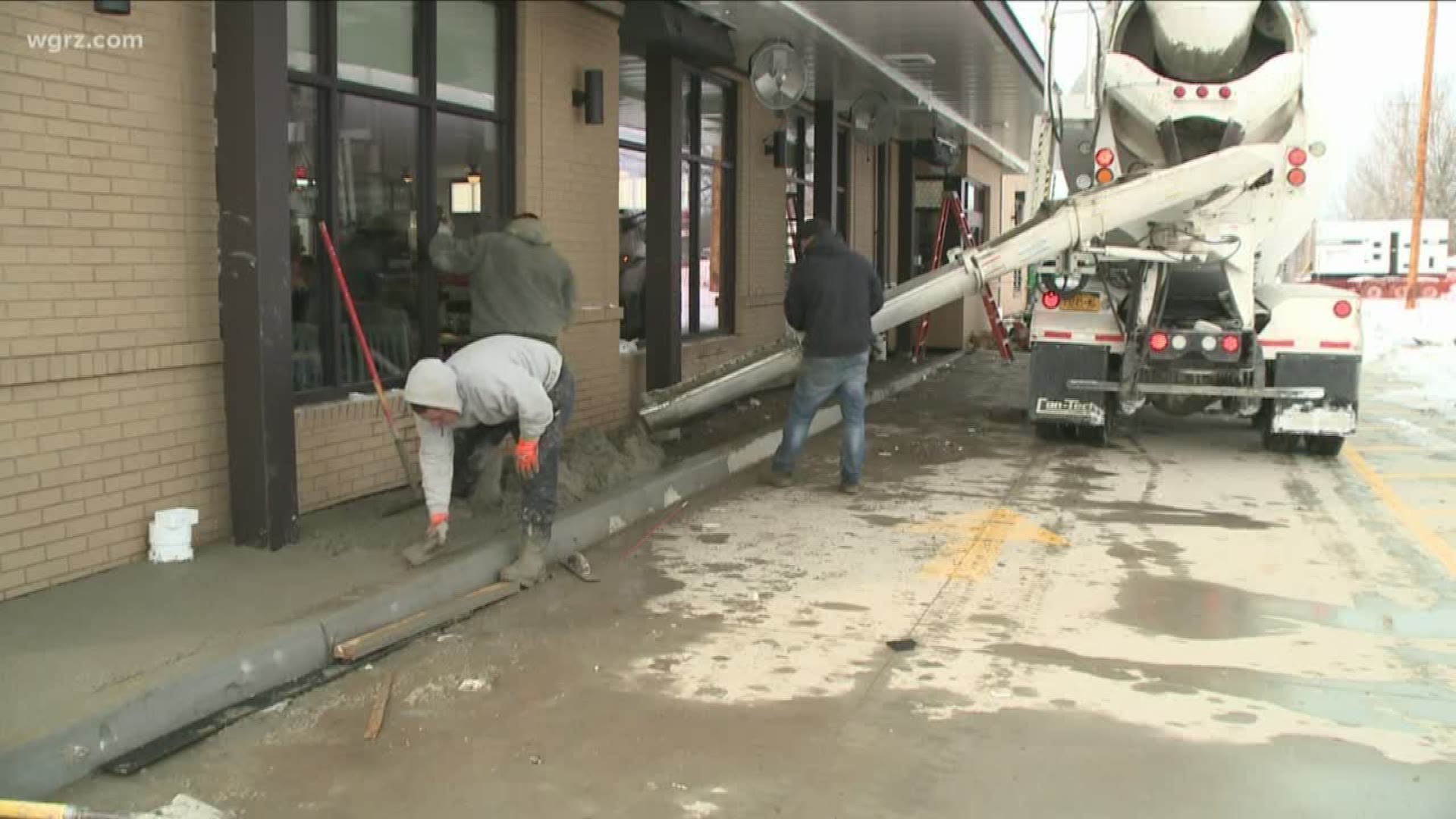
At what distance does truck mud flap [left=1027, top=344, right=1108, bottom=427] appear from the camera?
36.2ft

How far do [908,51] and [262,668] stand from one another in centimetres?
1080

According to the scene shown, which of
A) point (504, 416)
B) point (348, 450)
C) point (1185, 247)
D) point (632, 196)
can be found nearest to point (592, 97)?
point (632, 196)

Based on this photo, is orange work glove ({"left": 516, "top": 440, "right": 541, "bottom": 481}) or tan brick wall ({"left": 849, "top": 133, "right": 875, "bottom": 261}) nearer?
orange work glove ({"left": 516, "top": 440, "right": 541, "bottom": 481})

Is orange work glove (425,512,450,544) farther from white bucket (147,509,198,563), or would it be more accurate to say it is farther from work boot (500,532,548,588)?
white bucket (147,509,198,563)

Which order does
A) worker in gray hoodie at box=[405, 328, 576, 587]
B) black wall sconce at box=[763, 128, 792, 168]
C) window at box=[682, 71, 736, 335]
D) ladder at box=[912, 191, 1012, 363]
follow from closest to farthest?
worker in gray hoodie at box=[405, 328, 576, 587] → window at box=[682, 71, 736, 335] → black wall sconce at box=[763, 128, 792, 168] → ladder at box=[912, 191, 1012, 363]

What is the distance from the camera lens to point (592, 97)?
998 centimetres

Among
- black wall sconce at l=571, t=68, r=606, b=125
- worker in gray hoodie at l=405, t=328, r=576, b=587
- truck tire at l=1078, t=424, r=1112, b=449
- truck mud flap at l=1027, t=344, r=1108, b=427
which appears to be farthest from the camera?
truck tire at l=1078, t=424, r=1112, b=449

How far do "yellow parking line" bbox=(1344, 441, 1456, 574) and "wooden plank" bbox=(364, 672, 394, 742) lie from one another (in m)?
5.80

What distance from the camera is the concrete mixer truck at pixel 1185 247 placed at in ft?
33.7

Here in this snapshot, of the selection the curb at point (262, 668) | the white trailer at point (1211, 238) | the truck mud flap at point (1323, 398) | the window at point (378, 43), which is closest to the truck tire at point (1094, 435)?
the white trailer at point (1211, 238)

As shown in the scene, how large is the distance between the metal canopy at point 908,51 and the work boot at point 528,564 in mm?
5795

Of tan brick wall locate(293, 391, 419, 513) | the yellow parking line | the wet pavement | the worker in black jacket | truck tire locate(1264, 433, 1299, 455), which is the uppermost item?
the worker in black jacket

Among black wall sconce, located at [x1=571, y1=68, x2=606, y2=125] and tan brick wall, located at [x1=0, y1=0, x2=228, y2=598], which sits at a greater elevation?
black wall sconce, located at [x1=571, y1=68, x2=606, y2=125]

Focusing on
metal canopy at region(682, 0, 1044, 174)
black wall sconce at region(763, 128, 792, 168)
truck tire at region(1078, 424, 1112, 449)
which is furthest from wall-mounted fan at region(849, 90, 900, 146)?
truck tire at region(1078, 424, 1112, 449)
